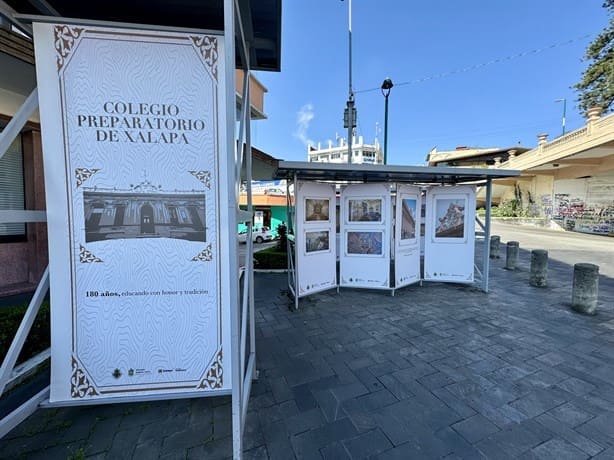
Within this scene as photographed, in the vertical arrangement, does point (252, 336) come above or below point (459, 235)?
below

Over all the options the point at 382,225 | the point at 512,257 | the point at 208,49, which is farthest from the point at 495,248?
the point at 208,49

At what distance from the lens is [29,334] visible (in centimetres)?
286

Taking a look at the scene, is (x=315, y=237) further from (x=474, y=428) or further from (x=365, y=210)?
(x=474, y=428)

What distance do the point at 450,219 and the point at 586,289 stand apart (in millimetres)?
2282

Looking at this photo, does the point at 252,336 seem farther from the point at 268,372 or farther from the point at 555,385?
the point at 555,385

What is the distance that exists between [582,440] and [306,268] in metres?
3.58

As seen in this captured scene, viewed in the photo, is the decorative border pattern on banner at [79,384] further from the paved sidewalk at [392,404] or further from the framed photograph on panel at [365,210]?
the framed photograph on panel at [365,210]

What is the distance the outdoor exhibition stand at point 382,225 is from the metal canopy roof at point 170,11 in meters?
2.36

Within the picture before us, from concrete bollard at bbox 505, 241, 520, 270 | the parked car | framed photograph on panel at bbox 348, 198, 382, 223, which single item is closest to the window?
framed photograph on panel at bbox 348, 198, 382, 223

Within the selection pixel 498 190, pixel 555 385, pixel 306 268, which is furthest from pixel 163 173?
pixel 498 190

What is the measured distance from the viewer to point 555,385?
2.55 m

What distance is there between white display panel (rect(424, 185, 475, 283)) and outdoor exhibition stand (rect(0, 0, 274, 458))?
4808 mm

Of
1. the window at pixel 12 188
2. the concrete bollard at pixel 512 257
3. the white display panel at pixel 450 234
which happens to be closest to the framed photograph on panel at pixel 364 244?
the white display panel at pixel 450 234

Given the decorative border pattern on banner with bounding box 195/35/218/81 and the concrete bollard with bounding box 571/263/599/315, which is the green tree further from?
the decorative border pattern on banner with bounding box 195/35/218/81
